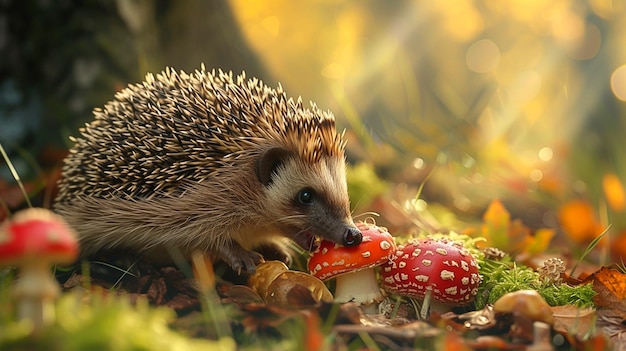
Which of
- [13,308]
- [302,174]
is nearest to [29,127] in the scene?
[302,174]

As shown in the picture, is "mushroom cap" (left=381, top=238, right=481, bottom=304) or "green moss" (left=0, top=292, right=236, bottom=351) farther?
"mushroom cap" (left=381, top=238, right=481, bottom=304)

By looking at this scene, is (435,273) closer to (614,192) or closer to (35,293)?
(35,293)

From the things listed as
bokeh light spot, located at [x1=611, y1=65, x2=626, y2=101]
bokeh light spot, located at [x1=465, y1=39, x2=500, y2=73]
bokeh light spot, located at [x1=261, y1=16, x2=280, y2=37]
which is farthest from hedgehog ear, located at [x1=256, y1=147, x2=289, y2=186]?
bokeh light spot, located at [x1=465, y1=39, x2=500, y2=73]

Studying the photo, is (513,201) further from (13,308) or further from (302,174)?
(13,308)

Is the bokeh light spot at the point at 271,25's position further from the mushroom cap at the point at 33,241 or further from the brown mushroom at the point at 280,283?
the mushroom cap at the point at 33,241

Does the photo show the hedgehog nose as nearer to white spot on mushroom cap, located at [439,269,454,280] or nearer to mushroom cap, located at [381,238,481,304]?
mushroom cap, located at [381,238,481,304]

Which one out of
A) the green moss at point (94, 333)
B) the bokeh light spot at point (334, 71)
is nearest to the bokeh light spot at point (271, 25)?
the bokeh light spot at point (334, 71)
